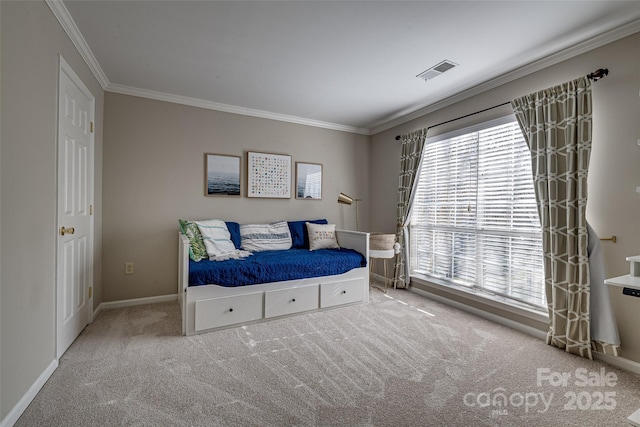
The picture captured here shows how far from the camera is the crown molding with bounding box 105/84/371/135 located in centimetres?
312

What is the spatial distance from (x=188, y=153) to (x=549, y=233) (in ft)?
12.1

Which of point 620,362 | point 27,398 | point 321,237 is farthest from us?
point 321,237

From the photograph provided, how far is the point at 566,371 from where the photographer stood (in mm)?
1968

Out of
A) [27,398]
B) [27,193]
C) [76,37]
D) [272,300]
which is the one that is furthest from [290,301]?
[76,37]

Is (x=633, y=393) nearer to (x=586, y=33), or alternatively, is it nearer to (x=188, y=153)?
(x=586, y=33)

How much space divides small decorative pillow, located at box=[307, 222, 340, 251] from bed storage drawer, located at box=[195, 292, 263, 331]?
3.72ft

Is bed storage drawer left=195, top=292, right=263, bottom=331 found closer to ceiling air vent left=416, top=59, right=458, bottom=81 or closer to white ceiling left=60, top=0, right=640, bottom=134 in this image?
white ceiling left=60, top=0, right=640, bottom=134

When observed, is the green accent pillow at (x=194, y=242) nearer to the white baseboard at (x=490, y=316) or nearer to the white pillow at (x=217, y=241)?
the white pillow at (x=217, y=241)

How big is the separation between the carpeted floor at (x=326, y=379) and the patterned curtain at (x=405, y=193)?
1.21m

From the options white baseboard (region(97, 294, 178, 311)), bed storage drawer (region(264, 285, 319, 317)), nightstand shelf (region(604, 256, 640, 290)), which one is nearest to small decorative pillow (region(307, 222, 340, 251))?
bed storage drawer (region(264, 285, 319, 317))

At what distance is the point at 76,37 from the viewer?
7.10 feet

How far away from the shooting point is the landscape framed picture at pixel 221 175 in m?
3.54

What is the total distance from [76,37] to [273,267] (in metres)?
2.37

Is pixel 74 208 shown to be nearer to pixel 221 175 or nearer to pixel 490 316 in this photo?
pixel 221 175
